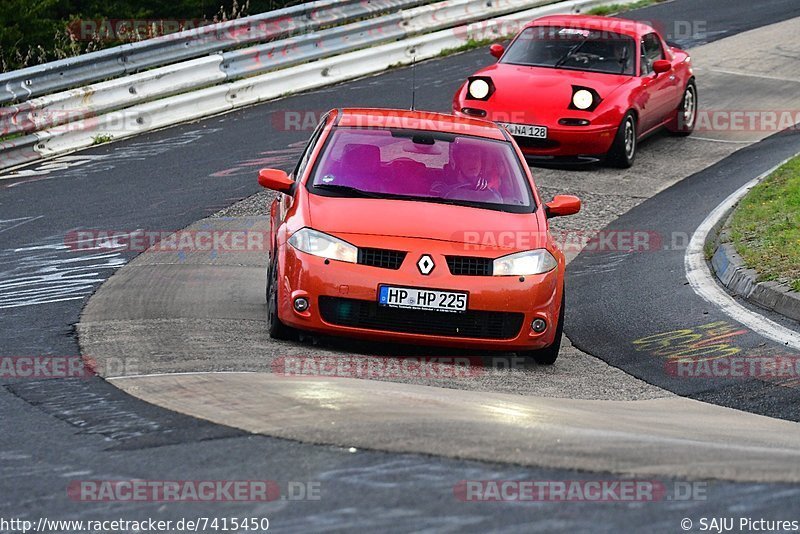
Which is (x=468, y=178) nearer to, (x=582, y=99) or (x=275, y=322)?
(x=275, y=322)

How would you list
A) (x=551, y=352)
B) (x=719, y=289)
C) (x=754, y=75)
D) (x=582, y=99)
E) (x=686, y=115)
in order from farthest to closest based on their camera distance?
(x=754, y=75), (x=686, y=115), (x=582, y=99), (x=719, y=289), (x=551, y=352)

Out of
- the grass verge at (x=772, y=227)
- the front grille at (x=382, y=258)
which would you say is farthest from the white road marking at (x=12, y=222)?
the grass verge at (x=772, y=227)

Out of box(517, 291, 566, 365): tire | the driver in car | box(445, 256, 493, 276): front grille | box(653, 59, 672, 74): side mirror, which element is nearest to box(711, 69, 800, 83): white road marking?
box(653, 59, 672, 74): side mirror

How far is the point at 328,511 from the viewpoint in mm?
4832

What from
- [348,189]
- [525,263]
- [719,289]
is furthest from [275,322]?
[719,289]

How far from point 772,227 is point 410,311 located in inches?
195

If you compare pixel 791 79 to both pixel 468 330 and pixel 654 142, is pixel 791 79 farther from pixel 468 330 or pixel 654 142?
pixel 468 330

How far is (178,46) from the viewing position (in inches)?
702

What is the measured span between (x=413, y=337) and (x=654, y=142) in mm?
9832

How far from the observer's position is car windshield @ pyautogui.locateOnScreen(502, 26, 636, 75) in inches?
620

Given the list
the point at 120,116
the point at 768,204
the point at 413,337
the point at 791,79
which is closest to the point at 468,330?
the point at 413,337

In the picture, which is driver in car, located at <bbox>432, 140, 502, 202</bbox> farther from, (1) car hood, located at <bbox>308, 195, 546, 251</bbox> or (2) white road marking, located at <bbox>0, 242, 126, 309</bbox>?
(2) white road marking, located at <bbox>0, 242, 126, 309</bbox>

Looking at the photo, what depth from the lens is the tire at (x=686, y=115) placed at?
1722cm

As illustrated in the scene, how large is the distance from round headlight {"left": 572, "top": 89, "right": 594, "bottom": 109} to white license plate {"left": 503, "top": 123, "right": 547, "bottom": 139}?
1.51ft
